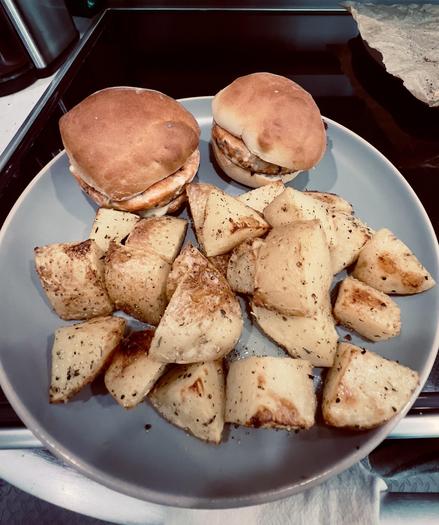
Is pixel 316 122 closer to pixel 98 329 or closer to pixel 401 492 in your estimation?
pixel 98 329

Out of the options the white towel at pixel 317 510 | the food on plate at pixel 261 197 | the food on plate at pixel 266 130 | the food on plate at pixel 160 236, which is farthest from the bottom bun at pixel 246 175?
the white towel at pixel 317 510

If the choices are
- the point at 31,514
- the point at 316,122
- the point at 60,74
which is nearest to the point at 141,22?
the point at 60,74

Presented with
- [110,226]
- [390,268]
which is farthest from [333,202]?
[110,226]

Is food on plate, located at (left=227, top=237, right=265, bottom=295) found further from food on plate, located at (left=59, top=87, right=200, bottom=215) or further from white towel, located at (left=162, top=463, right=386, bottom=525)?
white towel, located at (left=162, top=463, right=386, bottom=525)

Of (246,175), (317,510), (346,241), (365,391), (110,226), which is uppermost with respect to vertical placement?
(110,226)

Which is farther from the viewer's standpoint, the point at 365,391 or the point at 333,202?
the point at 333,202

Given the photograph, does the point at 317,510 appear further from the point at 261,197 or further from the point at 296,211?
the point at 261,197

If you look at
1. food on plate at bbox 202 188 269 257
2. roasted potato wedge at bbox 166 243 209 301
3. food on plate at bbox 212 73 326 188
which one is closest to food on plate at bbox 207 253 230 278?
food on plate at bbox 202 188 269 257
